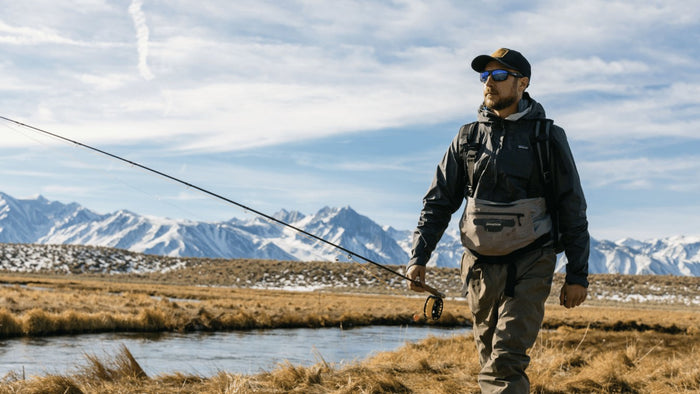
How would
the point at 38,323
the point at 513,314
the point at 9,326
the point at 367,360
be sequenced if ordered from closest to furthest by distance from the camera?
the point at 513,314, the point at 367,360, the point at 9,326, the point at 38,323

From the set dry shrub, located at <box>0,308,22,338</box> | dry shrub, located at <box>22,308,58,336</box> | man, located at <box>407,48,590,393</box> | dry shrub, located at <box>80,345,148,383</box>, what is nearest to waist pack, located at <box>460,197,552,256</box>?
man, located at <box>407,48,590,393</box>

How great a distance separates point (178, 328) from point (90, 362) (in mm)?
11822

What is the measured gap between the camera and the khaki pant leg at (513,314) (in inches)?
159

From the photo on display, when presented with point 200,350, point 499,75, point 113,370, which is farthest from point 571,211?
point 200,350

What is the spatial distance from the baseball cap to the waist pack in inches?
35.8

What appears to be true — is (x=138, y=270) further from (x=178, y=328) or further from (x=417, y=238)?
(x=417, y=238)

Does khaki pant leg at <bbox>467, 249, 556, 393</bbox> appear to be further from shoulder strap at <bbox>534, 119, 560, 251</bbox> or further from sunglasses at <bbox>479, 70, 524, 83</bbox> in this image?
sunglasses at <bbox>479, 70, 524, 83</bbox>

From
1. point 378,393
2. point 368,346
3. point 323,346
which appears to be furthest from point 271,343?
point 378,393

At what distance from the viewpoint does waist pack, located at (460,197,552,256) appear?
4055 mm

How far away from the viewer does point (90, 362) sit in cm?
733

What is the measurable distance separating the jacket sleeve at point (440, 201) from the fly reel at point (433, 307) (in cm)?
59

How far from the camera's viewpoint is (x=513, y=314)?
4.04 meters

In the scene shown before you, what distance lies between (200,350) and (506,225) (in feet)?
37.8

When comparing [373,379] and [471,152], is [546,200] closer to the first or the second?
[471,152]
